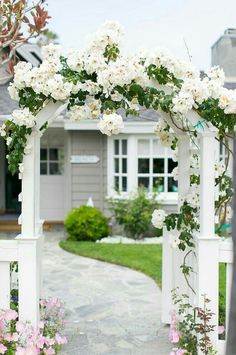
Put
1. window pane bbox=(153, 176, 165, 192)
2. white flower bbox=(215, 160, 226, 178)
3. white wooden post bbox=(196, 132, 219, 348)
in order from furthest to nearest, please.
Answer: window pane bbox=(153, 176, 165, 192), white flower bbox=(215, 160, 226, 178), white wooden post bbox=(196, 132, 219, 348)

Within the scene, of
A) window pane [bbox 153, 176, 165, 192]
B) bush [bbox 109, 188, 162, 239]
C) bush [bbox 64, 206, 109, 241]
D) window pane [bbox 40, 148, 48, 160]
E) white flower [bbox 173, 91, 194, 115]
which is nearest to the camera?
white flower [bbox 173, 91, 194, 115]

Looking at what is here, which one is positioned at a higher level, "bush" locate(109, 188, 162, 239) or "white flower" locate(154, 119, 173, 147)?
"white flower" locate(154, 119, 173, 147)

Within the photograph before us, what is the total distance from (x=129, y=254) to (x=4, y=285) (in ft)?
18.2

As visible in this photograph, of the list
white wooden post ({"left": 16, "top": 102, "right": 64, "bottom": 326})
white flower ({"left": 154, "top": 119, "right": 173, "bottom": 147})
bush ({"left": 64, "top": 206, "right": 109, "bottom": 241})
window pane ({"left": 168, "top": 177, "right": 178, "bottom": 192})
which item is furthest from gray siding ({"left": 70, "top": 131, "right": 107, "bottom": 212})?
white wooden post ({"left": 16, "top": 102, "right": 64, "bottom": 326})

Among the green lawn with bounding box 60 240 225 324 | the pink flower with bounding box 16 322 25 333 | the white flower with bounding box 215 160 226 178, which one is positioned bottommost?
the green lawn with bounding box 60 240 225 324

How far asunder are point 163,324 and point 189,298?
32.6 inches

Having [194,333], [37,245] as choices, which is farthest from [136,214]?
[37,245]

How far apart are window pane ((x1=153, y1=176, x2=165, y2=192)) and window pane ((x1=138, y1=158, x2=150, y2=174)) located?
303mm

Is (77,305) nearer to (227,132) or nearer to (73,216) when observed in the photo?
(227,132)

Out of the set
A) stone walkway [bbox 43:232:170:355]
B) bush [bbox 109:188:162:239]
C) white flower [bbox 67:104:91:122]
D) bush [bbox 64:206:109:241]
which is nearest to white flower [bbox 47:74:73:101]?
white flower [bbox 67:104:91:122]

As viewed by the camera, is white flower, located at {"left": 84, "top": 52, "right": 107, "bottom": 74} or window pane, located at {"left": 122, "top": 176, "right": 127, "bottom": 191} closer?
white flower, located at {"left": 84, "top": 52, "right": 107, "bottom": 74}

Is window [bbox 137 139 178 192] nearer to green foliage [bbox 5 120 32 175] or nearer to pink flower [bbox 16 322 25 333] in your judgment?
green foliage [bbox 5 120 32 175]

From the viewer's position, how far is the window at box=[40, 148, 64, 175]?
14.9m

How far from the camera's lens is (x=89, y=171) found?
13484mm
